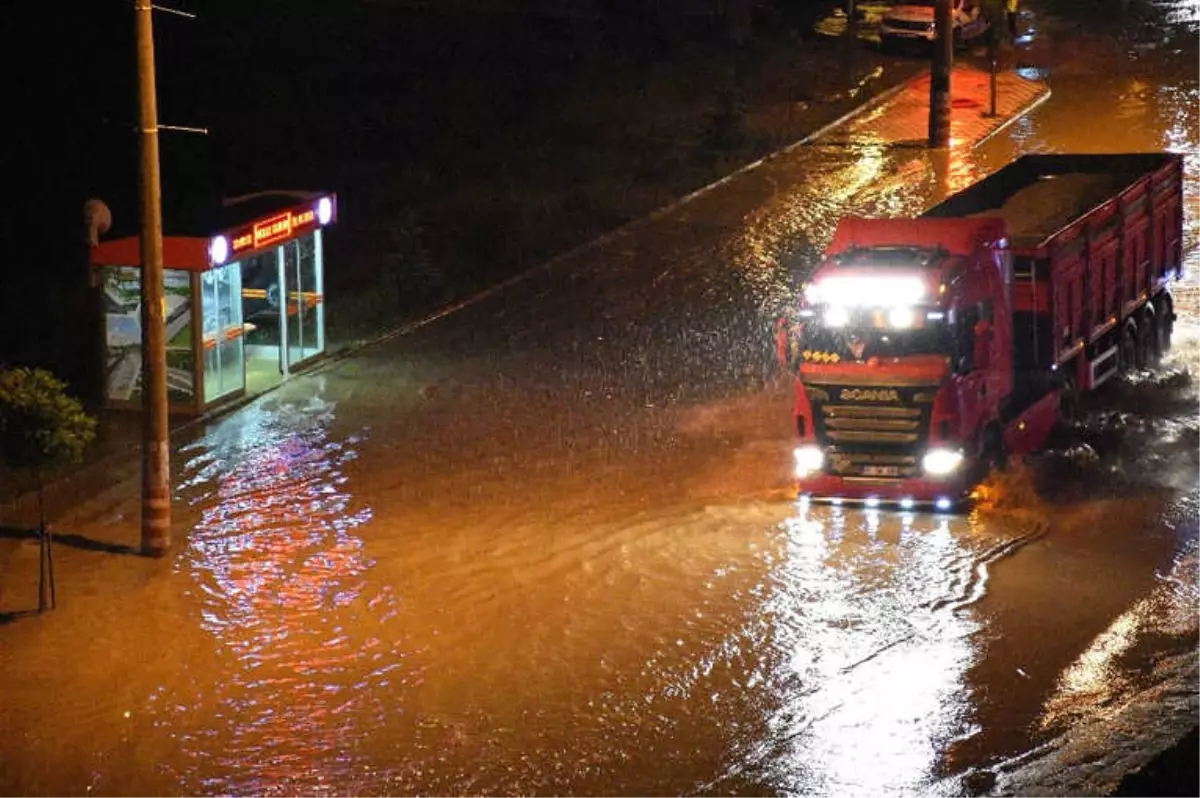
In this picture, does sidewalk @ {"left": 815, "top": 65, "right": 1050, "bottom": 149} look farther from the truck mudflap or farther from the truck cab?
the truck mudflap

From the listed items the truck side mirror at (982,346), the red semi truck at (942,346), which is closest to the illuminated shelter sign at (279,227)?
the red semi truck at (942,346)

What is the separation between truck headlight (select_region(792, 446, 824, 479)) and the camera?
2294 centimetres

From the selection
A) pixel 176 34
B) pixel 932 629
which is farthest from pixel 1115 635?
pixel 176 34

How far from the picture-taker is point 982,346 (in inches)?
922

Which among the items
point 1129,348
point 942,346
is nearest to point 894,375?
point 942,346

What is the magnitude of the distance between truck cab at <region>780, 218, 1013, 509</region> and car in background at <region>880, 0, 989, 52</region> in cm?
2639

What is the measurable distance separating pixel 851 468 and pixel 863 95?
24820mm

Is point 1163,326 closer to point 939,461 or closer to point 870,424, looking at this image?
point 939,461

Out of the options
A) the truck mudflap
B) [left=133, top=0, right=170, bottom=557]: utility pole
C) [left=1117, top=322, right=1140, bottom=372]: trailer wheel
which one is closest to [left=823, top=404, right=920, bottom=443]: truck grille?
the truck mudflap

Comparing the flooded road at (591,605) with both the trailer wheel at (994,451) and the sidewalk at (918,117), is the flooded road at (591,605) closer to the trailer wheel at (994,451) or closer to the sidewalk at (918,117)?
the trailer wheel at (994,451)

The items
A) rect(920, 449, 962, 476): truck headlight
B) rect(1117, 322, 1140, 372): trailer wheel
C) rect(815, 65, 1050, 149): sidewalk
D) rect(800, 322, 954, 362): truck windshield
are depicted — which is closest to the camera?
rect(920, 449, 962, 476): truck headlight

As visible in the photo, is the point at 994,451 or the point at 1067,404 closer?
the point at 994,451

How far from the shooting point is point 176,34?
52.4m

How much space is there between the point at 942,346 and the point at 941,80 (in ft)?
62.5
